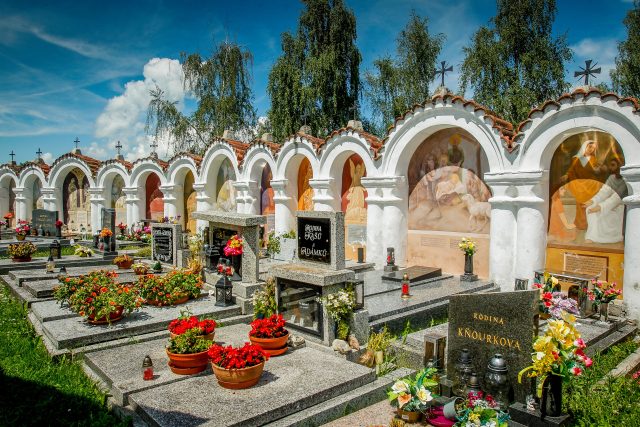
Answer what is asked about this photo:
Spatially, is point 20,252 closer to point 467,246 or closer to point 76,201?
point 76,201

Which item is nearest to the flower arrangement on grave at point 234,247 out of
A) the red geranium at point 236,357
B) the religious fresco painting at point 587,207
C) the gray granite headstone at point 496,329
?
the red geranium at point 236,357

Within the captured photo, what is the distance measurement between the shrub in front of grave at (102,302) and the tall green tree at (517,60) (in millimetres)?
20845

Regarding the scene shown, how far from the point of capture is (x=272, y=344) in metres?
7.53

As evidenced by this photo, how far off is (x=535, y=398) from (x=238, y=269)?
7462 millimetres

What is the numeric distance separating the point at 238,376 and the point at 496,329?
3.47 meters

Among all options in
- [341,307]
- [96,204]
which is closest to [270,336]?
[341,307]

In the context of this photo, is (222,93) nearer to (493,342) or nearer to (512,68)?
(512,68)

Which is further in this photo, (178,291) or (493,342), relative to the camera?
(178,291)

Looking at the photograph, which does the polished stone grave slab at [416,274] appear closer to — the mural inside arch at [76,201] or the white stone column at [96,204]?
the white stone column at [96,204]

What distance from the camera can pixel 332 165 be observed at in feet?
54.5

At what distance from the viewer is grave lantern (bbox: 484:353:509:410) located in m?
5.58

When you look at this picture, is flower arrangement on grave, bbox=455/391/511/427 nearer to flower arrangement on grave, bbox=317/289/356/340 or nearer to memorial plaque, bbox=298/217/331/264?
flower arrangement on grave, bbox=317/289/356/340

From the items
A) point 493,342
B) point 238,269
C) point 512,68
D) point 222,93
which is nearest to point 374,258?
point 238,269

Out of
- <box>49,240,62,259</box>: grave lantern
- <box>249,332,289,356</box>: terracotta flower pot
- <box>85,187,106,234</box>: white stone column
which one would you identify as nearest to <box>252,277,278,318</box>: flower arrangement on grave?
<box>249,332,289,356</box>: terracotta flower pot
